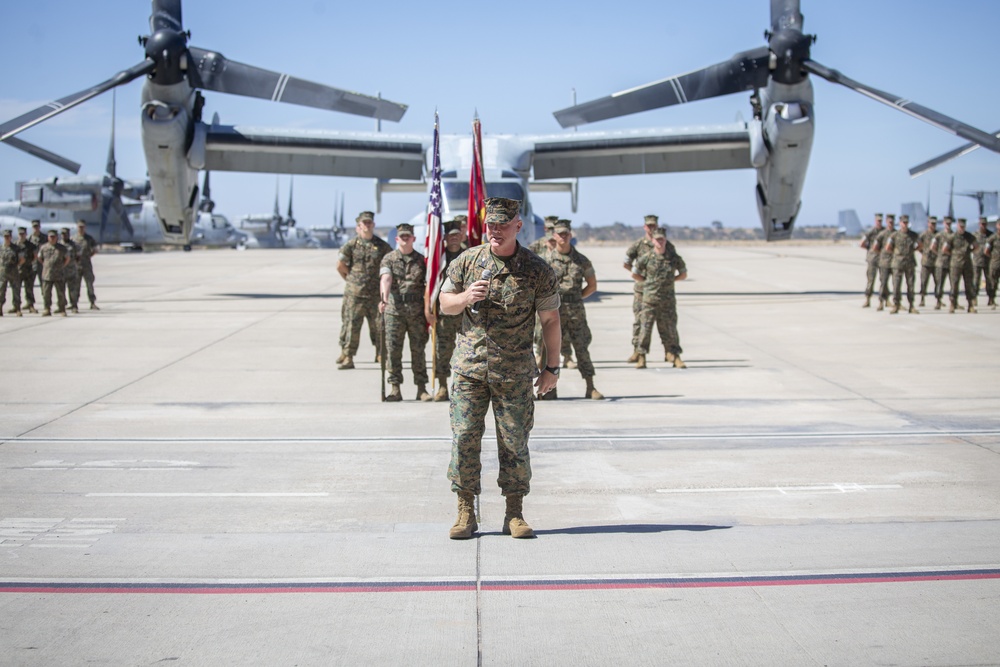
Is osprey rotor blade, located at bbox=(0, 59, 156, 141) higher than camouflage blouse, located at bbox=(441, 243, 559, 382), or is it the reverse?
osprey rotor blade, located at bbox=(0, 59, 156, 141)

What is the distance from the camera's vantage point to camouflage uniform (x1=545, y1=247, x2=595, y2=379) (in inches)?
412

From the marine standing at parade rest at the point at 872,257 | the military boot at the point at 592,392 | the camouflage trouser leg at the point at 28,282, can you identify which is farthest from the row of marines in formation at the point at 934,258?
the camouflage trouser leg at the point at 28,282

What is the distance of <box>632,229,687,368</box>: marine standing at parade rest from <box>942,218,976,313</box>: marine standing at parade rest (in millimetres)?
9094

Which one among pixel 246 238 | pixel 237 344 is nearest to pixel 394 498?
pixel 237 344

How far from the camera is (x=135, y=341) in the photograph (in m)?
15.1

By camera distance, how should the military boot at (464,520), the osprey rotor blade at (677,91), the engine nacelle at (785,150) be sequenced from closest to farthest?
the military boot at (464,520) < the engine nacelle at (785,150) < the osprey rotor blade at (677,91)

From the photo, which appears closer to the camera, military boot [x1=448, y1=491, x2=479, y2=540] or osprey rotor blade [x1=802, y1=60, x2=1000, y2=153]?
military boot [x1=448, y1=491, x2=479, y2=540]

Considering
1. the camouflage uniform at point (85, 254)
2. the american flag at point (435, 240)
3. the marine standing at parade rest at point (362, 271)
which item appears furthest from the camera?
the camouflage uniform at point (85, 254)

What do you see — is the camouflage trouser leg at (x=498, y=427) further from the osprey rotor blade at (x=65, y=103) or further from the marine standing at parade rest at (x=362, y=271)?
the osprey rotor blade at (x=65, y=103)

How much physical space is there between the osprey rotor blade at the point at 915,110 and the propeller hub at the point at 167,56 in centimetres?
1336

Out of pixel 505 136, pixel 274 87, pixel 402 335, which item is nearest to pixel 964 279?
pixel 505 136

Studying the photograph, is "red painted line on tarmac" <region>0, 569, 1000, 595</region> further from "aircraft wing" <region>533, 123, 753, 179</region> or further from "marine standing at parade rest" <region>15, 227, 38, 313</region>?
"aircraft wing" <region>533, 123, 753, 179</region>

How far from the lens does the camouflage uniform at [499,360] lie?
554 cm

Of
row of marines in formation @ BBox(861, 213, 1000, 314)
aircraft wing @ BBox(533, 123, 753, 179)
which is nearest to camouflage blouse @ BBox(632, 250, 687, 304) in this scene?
row of marines in formation @ BBox(861, 213, 1000, 314)
